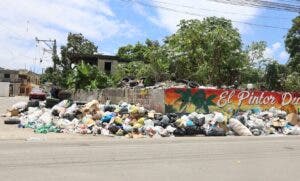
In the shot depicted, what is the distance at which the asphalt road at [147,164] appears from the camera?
8820 millimetres

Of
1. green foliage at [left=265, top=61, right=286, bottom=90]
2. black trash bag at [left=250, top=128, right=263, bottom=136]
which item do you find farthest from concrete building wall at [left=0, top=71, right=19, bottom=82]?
black trash bag at [left=250, top=128, right=263, bottom=136]

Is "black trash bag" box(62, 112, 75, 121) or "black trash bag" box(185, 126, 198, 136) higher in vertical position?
"black trash bag" box(62, 112, 75, 121)

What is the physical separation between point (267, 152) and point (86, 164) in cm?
590

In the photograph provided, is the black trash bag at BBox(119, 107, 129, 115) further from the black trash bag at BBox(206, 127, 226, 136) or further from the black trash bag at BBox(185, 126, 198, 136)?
the black trash bag at BBox(206, 127, 226, 136)

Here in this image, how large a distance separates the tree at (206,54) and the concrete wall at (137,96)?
843 centimetres

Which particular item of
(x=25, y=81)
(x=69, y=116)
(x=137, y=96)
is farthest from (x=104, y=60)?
(x=25, y=81)

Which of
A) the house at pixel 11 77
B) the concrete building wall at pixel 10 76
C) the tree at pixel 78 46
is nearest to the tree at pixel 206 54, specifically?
the tree at pixel 78 46

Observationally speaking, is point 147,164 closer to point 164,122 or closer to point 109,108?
point 164,122

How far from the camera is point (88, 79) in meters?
35.3

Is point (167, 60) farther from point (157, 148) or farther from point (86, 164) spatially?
point (86, 164)

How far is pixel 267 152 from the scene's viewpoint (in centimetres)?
1358

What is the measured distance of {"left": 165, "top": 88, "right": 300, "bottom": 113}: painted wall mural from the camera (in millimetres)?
24031

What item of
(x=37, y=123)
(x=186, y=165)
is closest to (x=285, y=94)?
(x=37, y=123)

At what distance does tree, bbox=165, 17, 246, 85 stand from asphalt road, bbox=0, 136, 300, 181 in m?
21.6
